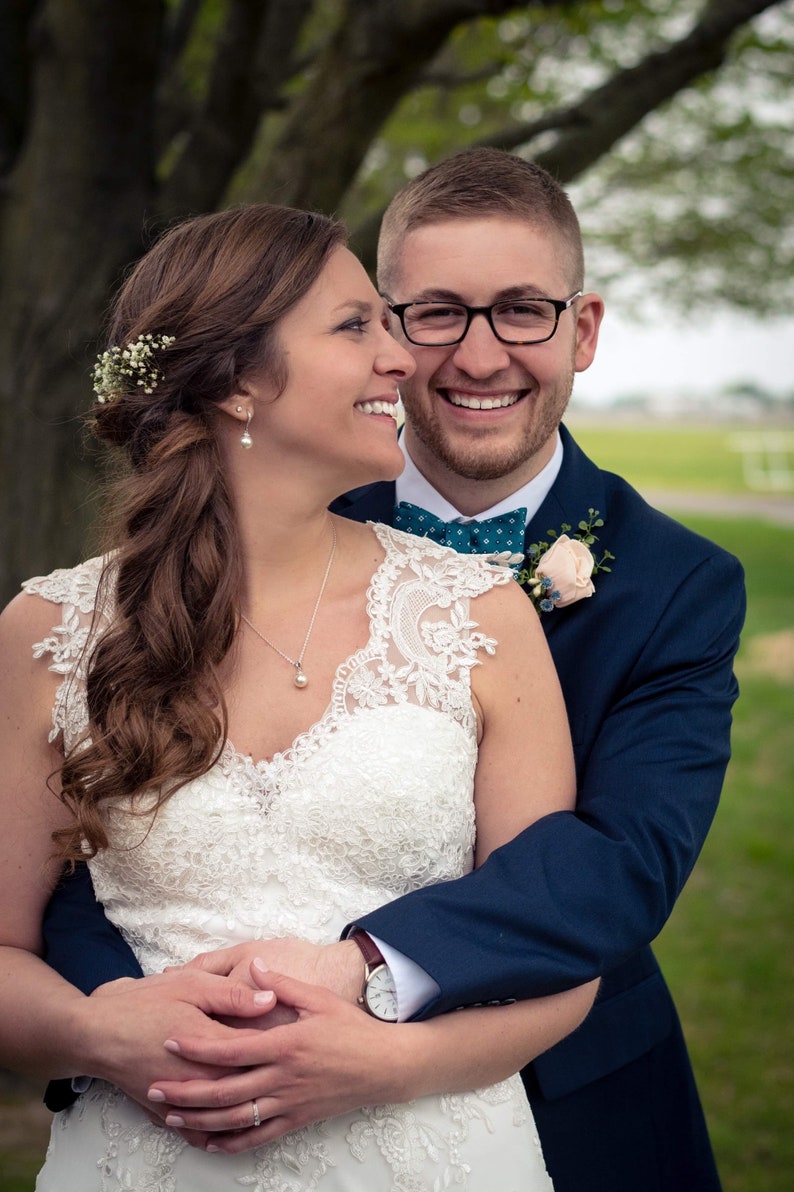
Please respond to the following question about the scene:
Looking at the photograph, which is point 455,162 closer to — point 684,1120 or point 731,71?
point 684,1120

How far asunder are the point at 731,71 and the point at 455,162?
5.66 meters

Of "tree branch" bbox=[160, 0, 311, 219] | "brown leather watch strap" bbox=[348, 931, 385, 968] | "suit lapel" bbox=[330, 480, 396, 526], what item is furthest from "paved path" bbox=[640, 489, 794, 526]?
"brown leather watch strap" bbox=[348, 931, 385, 968]

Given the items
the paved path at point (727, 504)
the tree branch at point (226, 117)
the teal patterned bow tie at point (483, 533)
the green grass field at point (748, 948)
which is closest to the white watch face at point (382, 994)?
the teal patterned bow tie at point (483, 533)

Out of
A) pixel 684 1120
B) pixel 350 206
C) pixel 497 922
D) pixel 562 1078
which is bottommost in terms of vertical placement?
pixel 684 1120

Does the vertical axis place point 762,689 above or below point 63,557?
below

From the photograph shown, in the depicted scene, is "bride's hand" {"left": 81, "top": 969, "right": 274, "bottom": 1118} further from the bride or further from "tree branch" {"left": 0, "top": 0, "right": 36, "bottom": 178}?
"tree branch" {"left": 0, "top": 0, "right": 36, "bottom": 178}

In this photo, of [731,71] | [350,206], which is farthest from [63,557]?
[731,71]

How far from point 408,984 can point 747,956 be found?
16.9 feet

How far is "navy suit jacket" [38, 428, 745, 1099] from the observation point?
2.41 metres

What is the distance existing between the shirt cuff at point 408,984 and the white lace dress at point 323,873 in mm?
216

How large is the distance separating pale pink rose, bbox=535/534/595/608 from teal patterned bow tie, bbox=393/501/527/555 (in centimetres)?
19

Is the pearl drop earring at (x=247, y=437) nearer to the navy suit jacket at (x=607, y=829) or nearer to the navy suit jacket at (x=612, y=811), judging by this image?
the navy suit jacket at (x=612, y=811)

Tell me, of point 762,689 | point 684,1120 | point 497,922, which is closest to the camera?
point 497,922

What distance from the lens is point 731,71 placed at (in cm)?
815
